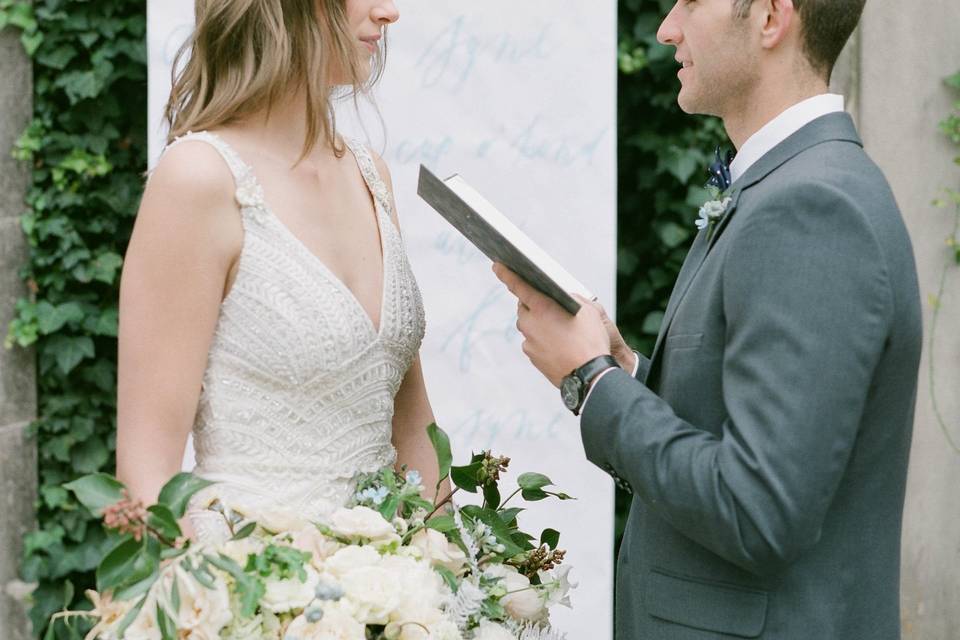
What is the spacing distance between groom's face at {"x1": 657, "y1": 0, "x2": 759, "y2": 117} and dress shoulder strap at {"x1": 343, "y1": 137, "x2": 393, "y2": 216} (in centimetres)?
59

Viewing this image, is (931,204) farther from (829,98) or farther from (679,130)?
(829,98)

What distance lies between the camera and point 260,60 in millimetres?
1897

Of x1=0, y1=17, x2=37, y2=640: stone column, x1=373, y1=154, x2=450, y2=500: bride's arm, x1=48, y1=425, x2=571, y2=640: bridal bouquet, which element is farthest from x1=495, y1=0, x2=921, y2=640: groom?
x1=0, y1=17, x2=37, y2=640: stone column

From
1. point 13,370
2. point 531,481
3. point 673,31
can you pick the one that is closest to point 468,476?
point 531,481

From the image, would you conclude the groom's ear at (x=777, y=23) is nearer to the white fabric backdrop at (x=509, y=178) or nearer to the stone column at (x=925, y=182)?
the white fabric backdrop at (x=509, y=178)

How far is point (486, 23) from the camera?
2979 mm

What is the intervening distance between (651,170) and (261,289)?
2.03 m

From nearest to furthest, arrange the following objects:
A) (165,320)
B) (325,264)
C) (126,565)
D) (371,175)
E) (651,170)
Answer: (126,565)
(165,320)
(325,264)
(371,175)
(651,170)

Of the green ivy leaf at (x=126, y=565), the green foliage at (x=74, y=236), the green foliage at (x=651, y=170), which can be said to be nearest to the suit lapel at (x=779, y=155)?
the green ivy leaf at (x=126, y=565)

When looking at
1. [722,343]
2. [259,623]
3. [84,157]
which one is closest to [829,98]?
[722,343]

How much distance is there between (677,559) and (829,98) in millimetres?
735

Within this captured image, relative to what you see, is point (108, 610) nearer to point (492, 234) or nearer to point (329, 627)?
point (329, 627)

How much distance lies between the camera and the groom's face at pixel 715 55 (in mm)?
1792

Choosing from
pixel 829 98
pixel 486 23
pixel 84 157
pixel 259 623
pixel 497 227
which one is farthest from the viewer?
pixel 84 157
